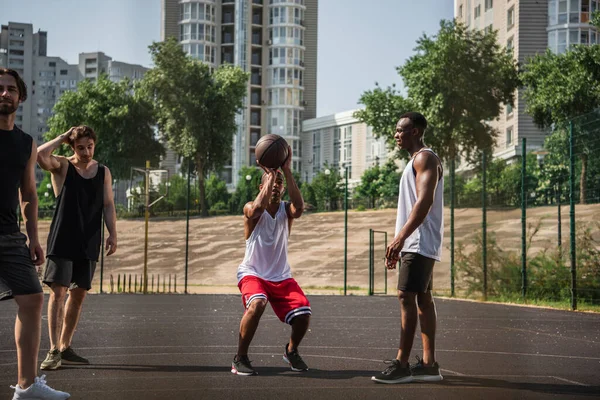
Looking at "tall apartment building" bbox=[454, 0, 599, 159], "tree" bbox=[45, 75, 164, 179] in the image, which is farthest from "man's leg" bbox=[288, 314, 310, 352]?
"tall apartment building" bbox=[454, 0, 599, 159]

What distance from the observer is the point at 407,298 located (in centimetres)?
530

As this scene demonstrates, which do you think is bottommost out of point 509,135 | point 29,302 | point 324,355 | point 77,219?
point 324,355

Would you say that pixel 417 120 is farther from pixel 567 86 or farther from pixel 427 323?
pixel 567 86

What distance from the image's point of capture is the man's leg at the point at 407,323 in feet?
17.3

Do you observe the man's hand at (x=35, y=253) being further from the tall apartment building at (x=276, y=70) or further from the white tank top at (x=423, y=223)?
the tall apartment building at (x=276, y=70)

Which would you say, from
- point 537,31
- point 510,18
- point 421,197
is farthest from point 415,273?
point 510,18

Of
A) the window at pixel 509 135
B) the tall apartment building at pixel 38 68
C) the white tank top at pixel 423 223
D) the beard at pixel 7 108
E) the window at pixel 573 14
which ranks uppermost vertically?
the window at pixel 573 14

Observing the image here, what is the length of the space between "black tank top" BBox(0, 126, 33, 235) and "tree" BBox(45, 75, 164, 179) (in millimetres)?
10041

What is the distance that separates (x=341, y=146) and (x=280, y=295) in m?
60.1

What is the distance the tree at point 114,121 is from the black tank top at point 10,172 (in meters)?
10.0

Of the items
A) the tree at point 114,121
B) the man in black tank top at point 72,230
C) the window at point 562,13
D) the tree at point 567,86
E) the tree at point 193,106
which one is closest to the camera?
the man in black tank top at point 72,230

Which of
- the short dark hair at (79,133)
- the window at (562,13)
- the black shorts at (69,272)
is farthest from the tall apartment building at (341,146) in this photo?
the black shorts at (69,272)

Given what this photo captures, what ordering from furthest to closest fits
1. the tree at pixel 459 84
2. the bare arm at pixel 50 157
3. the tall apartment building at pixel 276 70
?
1. the tall apartment building at pixel 276 70
2. the tree at pixel 459 84
3. the bare arm at pixel 50 157

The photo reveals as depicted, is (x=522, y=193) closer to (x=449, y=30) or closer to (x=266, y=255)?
(x=266, y=255)
